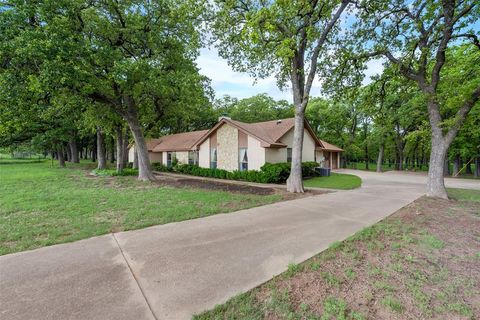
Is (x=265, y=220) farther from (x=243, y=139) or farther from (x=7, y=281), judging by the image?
(x=243, y=139)

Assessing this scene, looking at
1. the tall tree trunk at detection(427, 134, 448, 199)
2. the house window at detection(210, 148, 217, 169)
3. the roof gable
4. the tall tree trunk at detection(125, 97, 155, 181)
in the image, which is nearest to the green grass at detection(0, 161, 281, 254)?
the tall tree trunk at detection(125, 97, 155, 181)

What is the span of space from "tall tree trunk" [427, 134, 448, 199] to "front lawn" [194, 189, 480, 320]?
17.3ft

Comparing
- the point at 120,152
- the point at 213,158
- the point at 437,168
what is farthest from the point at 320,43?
Answer: the point at 120,152

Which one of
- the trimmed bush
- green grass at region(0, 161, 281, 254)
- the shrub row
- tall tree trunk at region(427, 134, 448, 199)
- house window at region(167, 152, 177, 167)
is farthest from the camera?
house window at region(167, 152, 177, 167)

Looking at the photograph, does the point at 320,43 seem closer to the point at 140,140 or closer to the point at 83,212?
the point at 83,212

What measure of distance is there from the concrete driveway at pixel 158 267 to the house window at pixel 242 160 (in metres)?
10.4

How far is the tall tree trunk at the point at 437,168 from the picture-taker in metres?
9.02

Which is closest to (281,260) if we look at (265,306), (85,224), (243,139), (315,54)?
(265,306)

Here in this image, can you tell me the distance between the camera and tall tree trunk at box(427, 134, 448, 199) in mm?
9023

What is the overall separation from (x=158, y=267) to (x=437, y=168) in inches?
439

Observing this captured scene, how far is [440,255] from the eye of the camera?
151 inches

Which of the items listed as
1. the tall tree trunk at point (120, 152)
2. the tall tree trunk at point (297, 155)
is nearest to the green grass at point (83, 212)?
the tall tree trunk at point (297, 155)

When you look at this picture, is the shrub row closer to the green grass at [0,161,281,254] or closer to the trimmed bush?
the trimmed bush

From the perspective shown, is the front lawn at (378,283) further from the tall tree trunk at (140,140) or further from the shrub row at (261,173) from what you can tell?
the tall tree trunk at (140,140)
